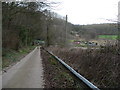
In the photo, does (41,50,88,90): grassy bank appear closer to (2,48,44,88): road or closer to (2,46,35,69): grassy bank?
(2,48,44,88): road

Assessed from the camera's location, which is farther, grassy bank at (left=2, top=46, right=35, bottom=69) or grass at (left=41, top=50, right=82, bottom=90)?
grassy bank at (left=2, top=46, right=35, bottom=69)

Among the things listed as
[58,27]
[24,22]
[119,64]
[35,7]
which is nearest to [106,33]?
[119,64]

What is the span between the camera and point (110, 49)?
407 inches

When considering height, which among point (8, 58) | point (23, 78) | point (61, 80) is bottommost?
point (8, 58)

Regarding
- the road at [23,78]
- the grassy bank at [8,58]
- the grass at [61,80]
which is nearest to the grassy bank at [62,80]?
the grass at [61,80]

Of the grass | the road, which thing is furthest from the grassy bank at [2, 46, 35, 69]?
the grass

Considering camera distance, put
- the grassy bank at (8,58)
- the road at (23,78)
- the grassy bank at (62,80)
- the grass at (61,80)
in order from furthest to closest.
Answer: the grassy bank at (8,58) < the road at (23,78) < the grass at (61,80) < the grassy bank at (62,80)

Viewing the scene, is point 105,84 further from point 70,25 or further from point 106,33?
point 70,25

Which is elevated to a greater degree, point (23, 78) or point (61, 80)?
point (61, 80)

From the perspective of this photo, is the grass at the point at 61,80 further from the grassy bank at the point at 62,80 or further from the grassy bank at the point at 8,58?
the grassy bank at the point at 8,58

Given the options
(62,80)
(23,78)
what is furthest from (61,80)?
(23,78)

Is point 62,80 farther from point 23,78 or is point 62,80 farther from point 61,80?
point 23,78

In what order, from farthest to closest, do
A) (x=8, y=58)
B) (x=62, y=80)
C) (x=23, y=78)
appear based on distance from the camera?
(x=8, y=58), (x=23, y=78), (x=62, y=80)

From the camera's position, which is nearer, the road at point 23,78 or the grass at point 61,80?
the grass at point 61,80
